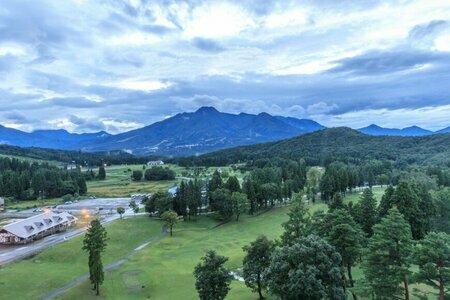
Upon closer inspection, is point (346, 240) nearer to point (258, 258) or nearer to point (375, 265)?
point (375, 265)

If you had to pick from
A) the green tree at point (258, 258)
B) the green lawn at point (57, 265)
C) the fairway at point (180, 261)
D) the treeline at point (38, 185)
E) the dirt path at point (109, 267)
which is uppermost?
the treeline at point (38, 185)

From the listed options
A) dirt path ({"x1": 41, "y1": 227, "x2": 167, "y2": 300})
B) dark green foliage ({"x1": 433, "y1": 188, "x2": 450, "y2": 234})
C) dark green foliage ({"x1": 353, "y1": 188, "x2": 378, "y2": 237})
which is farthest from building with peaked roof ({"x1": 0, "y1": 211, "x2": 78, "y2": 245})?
dark green foliage ({"x1": 433, "y1": 188, "x2": 450, "y2": 234})

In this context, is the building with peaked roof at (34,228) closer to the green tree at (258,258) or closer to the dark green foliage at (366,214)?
the green tree at (258,258)

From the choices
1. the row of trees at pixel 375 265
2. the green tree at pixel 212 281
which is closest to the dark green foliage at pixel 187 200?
the green tree at pixel 212 281

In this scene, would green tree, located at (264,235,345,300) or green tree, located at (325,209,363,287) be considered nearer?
green tree, located at (264,235,345,300)

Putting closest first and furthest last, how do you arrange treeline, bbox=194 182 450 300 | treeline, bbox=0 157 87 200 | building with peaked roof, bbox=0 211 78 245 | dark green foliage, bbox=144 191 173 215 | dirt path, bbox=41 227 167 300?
treeline, bbox=194 182 450 300 → dirt path, bbox=41 227 167 300 → building with peaked roof, bbox=0 211 78 245 → dark green foliage, bbox=144 191 173 215 → treeline, bbox=0 157 87 200

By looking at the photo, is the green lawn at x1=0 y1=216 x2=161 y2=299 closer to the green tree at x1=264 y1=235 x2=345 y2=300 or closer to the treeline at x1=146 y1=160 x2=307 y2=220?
the treeline at x1=146 y1=160 x2=307 y2=220

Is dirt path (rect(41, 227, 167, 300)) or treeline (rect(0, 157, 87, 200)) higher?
treeline (rect(0, 157, 87, 200))
